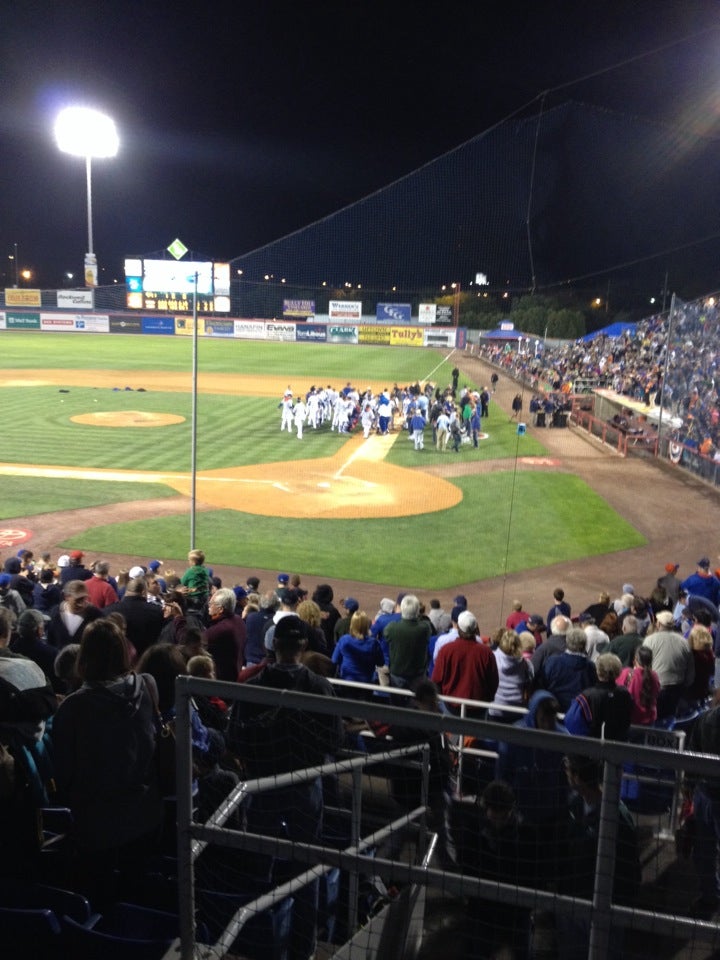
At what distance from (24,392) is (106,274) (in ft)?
227

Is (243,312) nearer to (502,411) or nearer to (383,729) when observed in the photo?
(502,411)

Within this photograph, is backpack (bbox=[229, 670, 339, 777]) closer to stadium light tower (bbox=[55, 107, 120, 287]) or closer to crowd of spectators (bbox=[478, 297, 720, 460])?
crowd of spectators (bbox=[478, 297, 720, 460])

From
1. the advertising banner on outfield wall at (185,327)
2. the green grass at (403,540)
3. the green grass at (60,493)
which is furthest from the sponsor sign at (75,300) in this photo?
the green grass at (403,540)

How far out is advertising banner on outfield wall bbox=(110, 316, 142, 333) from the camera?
62156 millimetres

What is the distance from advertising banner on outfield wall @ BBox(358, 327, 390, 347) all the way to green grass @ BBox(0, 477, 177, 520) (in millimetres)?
22553

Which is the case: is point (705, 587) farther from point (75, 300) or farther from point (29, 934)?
point (75, 300)

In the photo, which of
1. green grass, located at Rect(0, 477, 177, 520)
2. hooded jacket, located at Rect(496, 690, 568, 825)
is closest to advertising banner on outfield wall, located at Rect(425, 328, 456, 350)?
green grass, located at Rect(0, 477, 177, 520)

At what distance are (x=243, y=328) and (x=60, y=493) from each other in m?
37.1

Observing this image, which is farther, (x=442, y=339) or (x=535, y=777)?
(x=442, y=339)

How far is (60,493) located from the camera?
20.1m

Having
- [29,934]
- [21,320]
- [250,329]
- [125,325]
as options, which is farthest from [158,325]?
[29,934]

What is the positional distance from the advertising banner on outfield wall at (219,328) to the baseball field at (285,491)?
53.6 ft

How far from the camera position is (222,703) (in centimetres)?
494

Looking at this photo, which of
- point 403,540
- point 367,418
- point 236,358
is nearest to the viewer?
point 403,540
